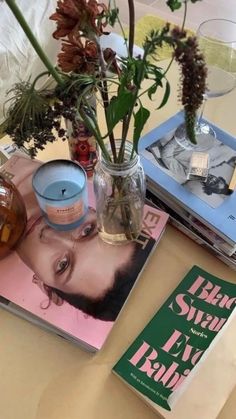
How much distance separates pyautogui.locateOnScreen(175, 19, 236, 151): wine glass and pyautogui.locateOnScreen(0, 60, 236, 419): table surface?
0.66 ft

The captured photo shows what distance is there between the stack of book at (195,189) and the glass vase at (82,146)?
0.09m

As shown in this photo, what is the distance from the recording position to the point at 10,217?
68 cm

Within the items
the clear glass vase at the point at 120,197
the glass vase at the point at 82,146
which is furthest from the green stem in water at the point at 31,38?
the glass vase at the point at 82,146

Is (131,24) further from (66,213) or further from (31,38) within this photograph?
(66,213)

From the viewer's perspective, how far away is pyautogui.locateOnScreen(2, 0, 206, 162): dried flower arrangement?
39cm

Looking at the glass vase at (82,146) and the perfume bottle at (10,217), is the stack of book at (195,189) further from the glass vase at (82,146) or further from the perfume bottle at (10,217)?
the perfume bottle at (10,217)

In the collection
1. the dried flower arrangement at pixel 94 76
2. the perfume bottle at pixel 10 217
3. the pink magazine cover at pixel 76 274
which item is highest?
the dried flower arrangement at pixel 94 76

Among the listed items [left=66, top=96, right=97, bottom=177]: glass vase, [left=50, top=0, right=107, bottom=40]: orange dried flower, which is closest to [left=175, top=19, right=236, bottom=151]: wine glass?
[left=66, top=96, right=97, bottom=177]: glass vase

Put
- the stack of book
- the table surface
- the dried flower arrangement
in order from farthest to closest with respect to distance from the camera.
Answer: the stack of book, the table surface, the dried flower arrangement

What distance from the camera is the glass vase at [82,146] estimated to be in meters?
0.74

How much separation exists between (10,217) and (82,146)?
180 millimetres

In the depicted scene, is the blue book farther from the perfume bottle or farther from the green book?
the perfume bottle

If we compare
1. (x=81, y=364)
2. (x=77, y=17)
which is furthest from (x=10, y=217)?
(x=77, y=17)

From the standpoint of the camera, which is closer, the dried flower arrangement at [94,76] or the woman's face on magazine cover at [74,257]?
the dried flower arrangement at [94,76]
